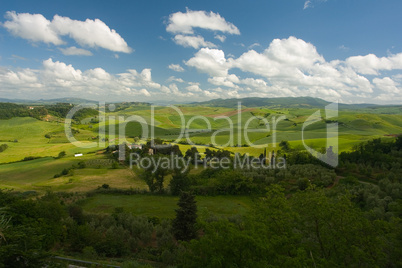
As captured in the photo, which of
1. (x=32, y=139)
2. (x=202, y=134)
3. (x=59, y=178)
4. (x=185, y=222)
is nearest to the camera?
(x=185, y=222)

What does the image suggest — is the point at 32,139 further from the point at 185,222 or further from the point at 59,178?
the point at 185,222

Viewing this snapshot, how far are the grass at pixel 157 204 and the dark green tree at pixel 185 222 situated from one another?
6.42 metres

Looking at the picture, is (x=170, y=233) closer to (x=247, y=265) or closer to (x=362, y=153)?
(x=247, y=265)

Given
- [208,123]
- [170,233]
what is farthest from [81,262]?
[208,123]

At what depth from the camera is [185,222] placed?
2094cm

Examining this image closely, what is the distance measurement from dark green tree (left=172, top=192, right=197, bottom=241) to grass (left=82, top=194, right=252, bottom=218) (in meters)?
6.42

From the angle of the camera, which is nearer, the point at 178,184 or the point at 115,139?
the point at 178,184

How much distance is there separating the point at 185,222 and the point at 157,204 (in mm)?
12098

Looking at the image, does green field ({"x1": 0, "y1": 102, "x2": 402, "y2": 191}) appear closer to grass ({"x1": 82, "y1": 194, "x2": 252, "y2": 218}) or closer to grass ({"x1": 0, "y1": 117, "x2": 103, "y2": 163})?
grass ({"x1": 0, "y1": 117, "x2": 103, "y2": 163})

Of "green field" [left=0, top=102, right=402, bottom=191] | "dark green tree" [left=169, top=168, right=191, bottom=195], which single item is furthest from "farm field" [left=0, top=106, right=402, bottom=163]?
"dark green tree" [left=169, top=168, right=191, bottom=195]

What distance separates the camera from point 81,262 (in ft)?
43.2

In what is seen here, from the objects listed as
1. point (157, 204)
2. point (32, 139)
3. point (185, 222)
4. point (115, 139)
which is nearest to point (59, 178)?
point (157, 204)

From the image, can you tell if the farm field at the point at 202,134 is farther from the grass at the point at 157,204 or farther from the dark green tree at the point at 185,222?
the dark green tree at the point at 185,222

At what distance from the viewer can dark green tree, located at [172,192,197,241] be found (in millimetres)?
20594
